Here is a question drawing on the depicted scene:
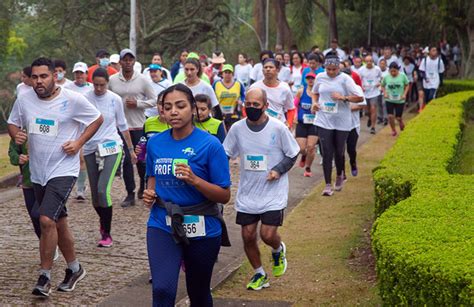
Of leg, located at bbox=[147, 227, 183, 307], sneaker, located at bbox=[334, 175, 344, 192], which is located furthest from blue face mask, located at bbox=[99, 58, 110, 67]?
leg, located at bbox=[147, 227, 183, 307]

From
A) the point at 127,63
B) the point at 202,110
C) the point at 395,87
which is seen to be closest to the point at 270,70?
the point at 127,63

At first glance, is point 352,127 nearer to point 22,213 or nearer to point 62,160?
point 22,213

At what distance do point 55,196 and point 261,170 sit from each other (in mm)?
1754

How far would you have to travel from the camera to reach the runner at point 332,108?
13008 mm

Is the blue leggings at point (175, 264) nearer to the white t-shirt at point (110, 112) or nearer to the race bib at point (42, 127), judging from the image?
the race bib at point (42, 127)

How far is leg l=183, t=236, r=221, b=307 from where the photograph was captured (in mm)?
6062

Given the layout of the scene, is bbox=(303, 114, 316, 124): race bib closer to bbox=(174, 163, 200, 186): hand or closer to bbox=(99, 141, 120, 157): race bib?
bbox=(99, 141, 120, 157): race bib

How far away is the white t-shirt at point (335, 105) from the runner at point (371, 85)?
9.19 m

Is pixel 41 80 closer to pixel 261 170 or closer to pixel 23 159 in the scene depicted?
pixel 23 159

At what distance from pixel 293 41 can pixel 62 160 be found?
114 ft

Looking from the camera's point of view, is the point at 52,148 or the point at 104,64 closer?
the point at 52,148

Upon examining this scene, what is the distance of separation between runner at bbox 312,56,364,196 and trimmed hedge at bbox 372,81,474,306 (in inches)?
84.3

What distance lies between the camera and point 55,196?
7.82m

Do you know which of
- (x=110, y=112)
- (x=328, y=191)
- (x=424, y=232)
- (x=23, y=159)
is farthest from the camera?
(x=328, y=191)
